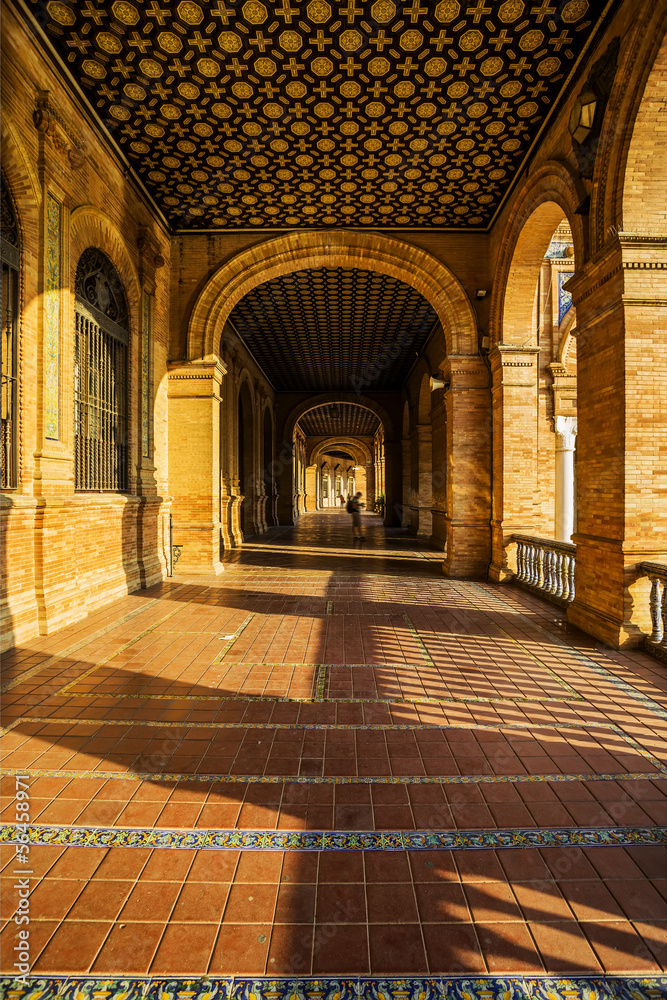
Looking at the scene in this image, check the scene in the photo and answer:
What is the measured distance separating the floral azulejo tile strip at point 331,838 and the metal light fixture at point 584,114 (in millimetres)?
6295

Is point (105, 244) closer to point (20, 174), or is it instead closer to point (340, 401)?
point (20, 174)

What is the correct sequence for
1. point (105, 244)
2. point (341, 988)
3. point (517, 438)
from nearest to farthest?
point (341, 988) → point (105, 244) → point (517, 438)

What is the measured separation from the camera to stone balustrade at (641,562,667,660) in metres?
4.75

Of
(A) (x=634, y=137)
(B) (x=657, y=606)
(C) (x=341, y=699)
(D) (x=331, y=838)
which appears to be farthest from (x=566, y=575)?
(D) (x=331, y=838)

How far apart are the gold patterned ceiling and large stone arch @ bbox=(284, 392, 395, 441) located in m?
13.0

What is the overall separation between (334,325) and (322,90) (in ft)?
26.6

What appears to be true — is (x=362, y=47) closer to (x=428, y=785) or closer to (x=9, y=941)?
(x=428, y=785)

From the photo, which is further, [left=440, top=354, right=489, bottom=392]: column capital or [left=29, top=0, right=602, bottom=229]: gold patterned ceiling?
[left=440, top=354, right=489, bottom=392]: column capital

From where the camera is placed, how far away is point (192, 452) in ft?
31.3

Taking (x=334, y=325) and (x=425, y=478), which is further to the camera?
(x=425, y=478)

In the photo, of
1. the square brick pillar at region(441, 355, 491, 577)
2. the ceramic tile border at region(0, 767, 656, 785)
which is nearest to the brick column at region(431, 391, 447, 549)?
the square brick pillar at region(441, 355, 491, 577)

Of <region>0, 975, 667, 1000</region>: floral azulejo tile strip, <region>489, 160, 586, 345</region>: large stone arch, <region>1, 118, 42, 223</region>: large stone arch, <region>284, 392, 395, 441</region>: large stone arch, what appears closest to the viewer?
<region>0, 975, 667, 1000</region>: floral azulejo tile strip

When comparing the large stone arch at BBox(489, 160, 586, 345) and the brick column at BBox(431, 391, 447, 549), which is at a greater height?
the large stone arch at BBox(489, 160, 586, 345)

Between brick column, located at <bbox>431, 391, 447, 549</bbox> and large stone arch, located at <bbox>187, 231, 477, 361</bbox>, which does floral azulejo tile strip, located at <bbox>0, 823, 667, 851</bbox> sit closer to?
Result: large stone arch, located at <bbox>187, 231, 477, 361</bbox>
